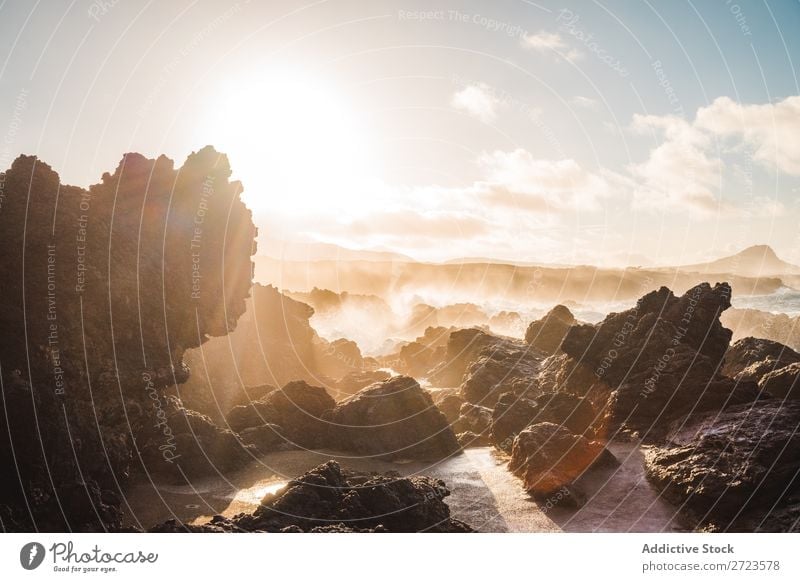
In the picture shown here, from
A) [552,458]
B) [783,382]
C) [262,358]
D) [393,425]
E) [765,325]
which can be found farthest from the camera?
[765,325]

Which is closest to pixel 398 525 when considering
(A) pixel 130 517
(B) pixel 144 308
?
(A) pixel 130 517

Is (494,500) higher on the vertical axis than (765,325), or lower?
lower

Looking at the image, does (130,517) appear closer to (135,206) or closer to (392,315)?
(135,206)

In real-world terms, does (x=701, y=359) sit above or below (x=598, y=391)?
above

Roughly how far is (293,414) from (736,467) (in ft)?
90.6

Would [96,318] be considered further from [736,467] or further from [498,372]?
[498,372]

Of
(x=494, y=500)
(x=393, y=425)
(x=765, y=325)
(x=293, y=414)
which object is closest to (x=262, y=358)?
(x=293, y=414)

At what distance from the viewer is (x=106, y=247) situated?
23750 mm

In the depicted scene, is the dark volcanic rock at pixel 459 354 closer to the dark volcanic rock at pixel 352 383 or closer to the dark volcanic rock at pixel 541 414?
the dark volcanic rock at pixel 352 383

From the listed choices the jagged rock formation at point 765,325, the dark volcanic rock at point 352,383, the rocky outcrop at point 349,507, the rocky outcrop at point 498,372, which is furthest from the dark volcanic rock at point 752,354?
the jagged rock formation at point 765,325

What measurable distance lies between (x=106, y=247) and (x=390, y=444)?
22.4 meters

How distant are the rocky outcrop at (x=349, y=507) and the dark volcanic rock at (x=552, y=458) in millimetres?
7262

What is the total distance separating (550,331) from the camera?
5578cm
